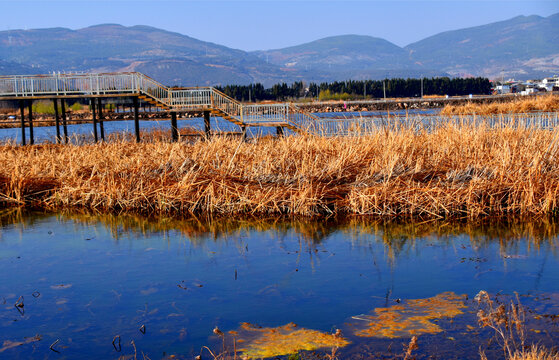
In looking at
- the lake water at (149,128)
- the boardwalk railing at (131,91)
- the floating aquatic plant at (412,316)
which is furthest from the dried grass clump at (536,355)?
the boardwalk railing at (131,91)

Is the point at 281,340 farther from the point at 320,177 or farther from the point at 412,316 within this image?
the point at 320,177

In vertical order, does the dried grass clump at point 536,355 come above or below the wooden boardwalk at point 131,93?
below

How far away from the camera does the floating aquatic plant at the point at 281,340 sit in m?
7.25

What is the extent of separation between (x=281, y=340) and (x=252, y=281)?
2.63m

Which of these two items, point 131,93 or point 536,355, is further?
point 131,93

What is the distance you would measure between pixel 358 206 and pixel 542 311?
7015mm

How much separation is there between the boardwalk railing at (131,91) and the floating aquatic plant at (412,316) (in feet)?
77.3

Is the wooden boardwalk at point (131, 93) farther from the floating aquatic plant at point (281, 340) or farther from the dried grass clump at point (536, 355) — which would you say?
the dried grass clump at point (536, 355)

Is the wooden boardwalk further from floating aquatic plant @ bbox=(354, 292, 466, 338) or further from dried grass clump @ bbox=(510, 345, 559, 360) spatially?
dried grass clump @ bbox=(510, 345, 559, 360)

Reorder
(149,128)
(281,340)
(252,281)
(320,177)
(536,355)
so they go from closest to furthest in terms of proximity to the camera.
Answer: (536,355), (281,340), (252,281), (320,177), (149,128)

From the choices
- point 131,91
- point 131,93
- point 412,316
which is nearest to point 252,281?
point 412,316

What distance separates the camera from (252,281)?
10.1 m

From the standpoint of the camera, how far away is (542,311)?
8211 millimetres

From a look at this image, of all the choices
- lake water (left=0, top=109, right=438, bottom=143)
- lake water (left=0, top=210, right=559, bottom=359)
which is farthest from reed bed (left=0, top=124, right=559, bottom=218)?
lake water (left=0, top=109, right=438, bottom=143)
